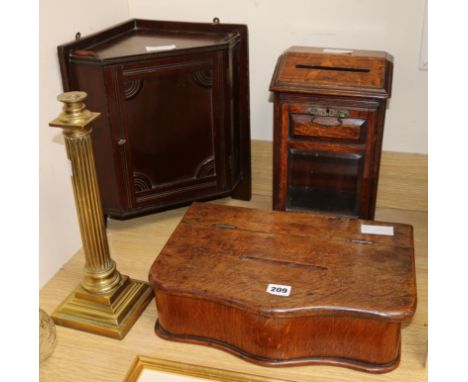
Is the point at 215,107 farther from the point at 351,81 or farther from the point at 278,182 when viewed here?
the point at 351,81

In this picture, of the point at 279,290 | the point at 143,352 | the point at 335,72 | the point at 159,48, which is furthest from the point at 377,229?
the point at 159,48

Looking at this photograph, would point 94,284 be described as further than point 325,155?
No

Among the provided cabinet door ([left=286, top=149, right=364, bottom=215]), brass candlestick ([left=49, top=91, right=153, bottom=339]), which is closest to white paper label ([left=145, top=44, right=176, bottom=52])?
brass candlestick ([left=49, top=91, right=153, bottom=339])

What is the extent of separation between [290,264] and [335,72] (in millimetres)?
726

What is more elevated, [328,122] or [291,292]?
[328,122]

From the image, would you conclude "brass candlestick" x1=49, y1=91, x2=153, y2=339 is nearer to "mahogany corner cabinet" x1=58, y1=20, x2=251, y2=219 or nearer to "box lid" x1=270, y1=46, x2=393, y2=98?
"mahogany corner cabinet" x1=58, y1=20, x2=251, y2=219

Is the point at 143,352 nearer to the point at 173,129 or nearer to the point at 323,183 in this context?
the point at 173,129

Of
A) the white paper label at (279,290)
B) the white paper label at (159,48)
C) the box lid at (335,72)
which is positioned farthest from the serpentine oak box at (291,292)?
the white paper label at (159,48)

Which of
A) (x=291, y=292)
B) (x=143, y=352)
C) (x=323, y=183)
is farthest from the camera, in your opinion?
(x=323, y=183)

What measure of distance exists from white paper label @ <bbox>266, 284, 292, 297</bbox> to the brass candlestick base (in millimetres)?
484

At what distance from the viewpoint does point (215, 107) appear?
2.05 metres

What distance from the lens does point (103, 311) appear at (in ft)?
5.58
